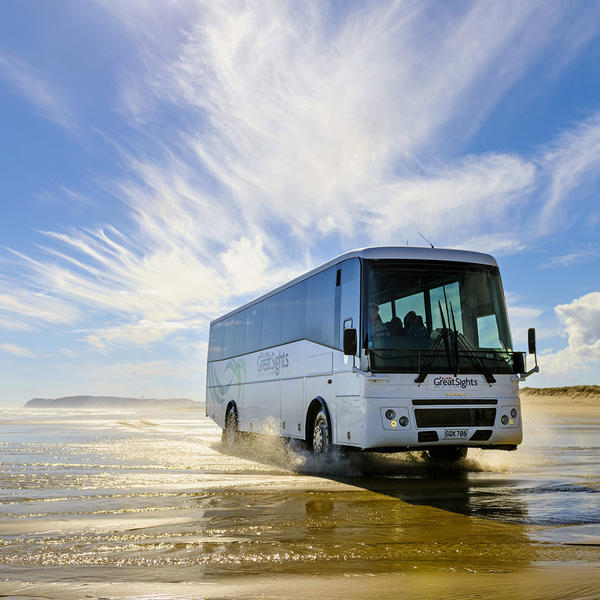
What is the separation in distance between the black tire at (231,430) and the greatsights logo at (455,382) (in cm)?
912

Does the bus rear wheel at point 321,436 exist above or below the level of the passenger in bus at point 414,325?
below

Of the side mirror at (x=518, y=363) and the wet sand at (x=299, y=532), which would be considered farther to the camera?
the side mirror at (x=518, y=363)

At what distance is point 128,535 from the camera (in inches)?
247

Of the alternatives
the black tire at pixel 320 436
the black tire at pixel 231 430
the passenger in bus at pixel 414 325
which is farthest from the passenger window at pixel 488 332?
the black tire at pixel 231 430

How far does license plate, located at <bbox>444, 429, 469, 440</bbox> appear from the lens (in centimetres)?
1108

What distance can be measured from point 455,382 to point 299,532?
5.36m

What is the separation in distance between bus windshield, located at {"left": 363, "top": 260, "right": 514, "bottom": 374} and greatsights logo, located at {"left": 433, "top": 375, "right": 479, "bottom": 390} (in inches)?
4.8

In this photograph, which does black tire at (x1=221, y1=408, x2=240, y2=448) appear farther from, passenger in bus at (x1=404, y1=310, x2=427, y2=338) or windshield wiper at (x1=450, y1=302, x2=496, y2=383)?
windshield wiper at (x1=450, y1=302, x2=496, y2=383)

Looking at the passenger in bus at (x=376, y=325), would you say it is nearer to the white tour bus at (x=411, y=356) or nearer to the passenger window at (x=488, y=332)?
the white tour bus at (x=411, y=356)

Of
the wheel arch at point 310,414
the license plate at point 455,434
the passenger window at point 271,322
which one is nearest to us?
the license plate at point 455,434

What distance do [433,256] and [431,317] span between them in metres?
1.10

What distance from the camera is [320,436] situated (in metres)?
13.0

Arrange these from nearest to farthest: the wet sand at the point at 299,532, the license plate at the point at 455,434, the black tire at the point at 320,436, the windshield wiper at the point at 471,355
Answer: the wet sand at the point at 299,532 → the license plate at the point at 455,434 → the windshield wiper at the point at 471,355 → the black tire at the point at 320,436

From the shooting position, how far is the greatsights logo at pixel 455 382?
36.4 ft
